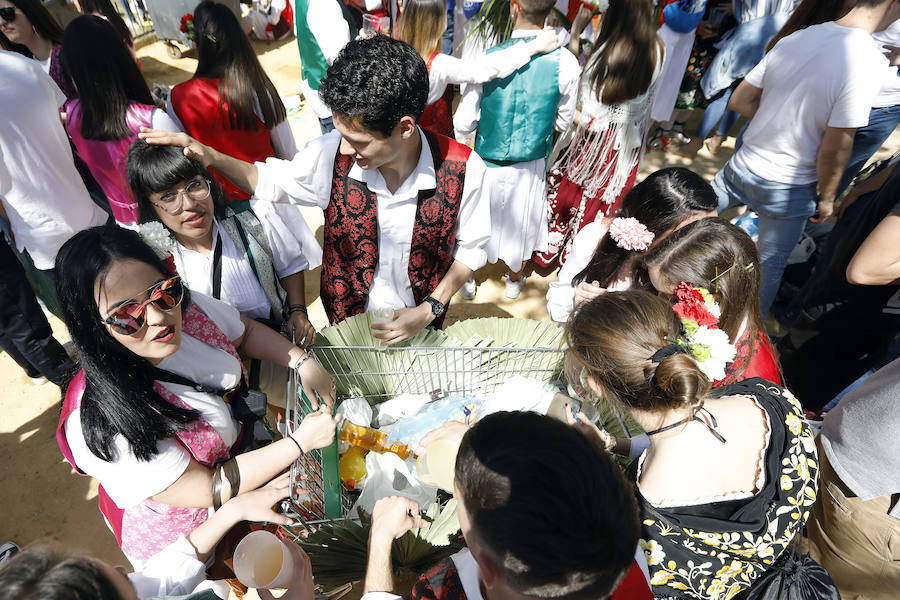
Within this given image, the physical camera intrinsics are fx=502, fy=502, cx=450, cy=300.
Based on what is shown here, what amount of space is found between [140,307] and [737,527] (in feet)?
5.93

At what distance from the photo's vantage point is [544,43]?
2.88m

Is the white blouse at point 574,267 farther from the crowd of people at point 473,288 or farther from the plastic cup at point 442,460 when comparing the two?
the plastic cup at point 442,460

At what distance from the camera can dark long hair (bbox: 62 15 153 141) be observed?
7.84ft

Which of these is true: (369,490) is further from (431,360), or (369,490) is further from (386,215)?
(386,215)

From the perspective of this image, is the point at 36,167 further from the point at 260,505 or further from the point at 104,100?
the point at 260,505

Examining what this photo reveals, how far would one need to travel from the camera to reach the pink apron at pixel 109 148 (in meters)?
2.54

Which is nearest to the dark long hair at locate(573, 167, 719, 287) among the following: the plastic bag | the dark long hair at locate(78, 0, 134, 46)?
the plastic bag

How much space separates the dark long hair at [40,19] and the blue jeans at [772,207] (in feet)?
15.0

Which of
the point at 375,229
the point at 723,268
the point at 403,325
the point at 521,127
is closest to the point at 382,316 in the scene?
the point at 403,325

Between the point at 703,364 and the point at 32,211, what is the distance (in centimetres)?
314

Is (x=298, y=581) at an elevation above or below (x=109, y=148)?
below

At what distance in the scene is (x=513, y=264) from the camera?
3.78 metres

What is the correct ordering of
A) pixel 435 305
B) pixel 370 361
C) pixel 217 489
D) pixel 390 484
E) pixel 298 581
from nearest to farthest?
pixel 298 581 → pixel 217 489 → pixel 390 484 → pixel 370 361 → pixel 435 305

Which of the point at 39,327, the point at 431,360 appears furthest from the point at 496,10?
the point at 39,327
